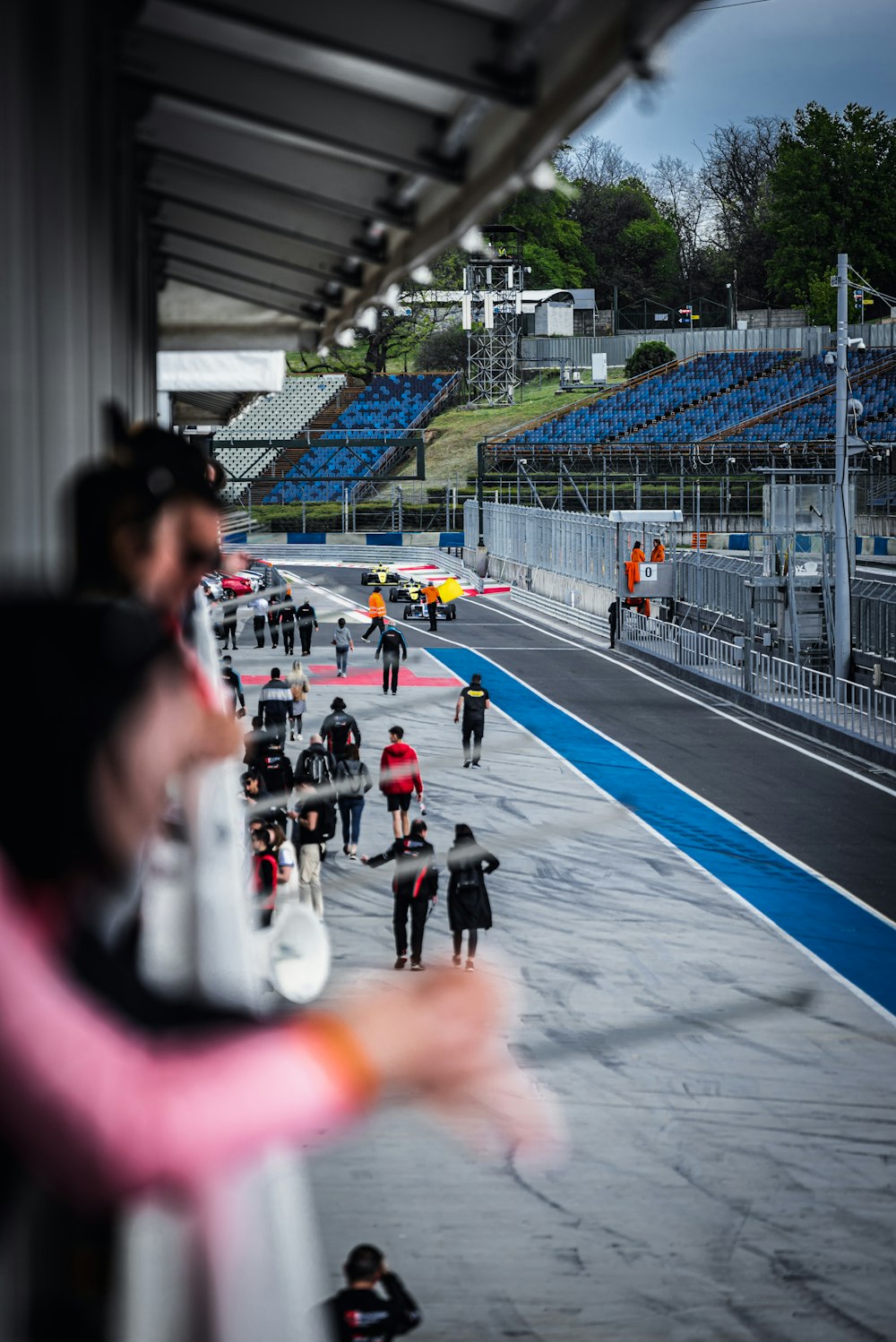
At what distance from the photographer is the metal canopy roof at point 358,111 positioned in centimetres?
316

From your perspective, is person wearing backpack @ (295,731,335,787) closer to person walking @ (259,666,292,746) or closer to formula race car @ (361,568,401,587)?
person walking @ (259,666,292,746)

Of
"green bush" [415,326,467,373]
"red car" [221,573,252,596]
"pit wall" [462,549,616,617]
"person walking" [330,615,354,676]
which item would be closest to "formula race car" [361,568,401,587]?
"pit wall" [462,549,616,617]

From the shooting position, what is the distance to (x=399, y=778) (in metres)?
18.8

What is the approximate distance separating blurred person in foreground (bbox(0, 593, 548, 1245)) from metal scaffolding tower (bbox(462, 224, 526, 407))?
292 ft

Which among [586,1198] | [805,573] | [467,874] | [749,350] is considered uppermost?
[749,350]

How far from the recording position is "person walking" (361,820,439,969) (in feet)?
46.0

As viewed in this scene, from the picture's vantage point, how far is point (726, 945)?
15.7m

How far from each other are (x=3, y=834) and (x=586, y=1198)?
9717mm

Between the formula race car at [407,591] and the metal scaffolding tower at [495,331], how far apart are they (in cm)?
3876

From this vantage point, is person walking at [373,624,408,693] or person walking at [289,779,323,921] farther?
person walking at [373,624,408,693]

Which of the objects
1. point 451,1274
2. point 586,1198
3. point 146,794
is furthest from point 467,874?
point 146,794

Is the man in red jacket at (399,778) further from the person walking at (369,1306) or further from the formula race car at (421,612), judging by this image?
the formula race car at (421,612)

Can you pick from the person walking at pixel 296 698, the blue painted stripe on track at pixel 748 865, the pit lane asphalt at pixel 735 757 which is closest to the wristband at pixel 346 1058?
the blue painted stripe on track at pixel 748 865

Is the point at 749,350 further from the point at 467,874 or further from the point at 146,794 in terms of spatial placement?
the point at 146,794
